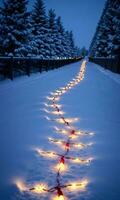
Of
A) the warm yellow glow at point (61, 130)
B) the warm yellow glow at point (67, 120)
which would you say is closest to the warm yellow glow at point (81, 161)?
the warm yellow glow at point (61, 130)

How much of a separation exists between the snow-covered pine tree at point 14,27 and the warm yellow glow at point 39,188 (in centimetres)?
2627

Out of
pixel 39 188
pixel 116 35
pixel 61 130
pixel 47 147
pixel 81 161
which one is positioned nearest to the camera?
pixel 39 188

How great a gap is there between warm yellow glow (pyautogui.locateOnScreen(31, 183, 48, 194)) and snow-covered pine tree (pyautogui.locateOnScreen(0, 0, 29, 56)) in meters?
26.3

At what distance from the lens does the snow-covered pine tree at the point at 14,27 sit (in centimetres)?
2967

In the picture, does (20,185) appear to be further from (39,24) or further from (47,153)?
(39,24)

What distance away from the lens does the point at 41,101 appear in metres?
10.4

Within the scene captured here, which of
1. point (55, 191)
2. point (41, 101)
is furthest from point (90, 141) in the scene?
point (41, 101)

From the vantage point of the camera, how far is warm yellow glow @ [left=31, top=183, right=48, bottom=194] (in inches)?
142

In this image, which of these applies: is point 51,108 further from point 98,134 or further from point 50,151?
point 50,151

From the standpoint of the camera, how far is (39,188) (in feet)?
12.0

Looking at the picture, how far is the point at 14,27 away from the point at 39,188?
28002mm

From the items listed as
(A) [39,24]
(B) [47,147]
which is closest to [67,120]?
(B) [47,147]

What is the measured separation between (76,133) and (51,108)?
281 centimetres

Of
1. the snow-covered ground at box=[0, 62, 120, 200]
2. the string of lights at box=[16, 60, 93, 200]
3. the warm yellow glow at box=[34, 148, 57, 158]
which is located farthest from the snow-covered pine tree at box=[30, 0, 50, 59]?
the warm yellow glow at box=[34, 148, 57, 158]
